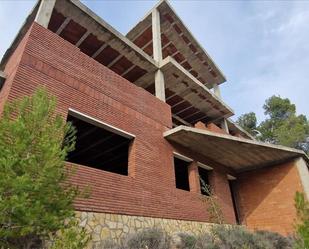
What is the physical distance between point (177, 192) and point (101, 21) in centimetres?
707

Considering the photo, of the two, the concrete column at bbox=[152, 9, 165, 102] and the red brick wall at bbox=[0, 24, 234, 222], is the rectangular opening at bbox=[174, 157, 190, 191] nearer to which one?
the red brick wall at bbox=[0, 24, 234, 222]

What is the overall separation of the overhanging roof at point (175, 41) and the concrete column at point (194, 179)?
773 centimetres

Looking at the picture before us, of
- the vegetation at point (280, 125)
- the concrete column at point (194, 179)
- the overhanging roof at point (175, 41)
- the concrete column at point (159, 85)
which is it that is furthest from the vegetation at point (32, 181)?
the vegetation at point (280, 125)

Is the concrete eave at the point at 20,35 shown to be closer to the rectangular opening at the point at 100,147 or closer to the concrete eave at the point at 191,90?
the rectangular opening at the point at 100,147

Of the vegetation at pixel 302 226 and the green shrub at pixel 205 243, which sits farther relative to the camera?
the green shrub at pixel 205 243

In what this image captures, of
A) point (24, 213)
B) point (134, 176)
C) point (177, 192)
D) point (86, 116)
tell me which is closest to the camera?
point (24, 213)

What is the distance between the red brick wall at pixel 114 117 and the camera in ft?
22.4

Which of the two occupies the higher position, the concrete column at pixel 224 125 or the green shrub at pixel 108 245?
A: the concrete column at pixel 224 125

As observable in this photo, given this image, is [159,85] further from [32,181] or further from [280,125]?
[280,125]

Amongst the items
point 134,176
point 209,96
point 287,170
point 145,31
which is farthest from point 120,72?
point 287,170

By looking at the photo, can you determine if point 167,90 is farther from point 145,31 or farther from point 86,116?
point 86,116

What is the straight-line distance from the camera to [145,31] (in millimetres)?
14711

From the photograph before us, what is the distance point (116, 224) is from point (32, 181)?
4.17 m

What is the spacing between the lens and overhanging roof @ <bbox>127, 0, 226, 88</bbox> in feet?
48.0
